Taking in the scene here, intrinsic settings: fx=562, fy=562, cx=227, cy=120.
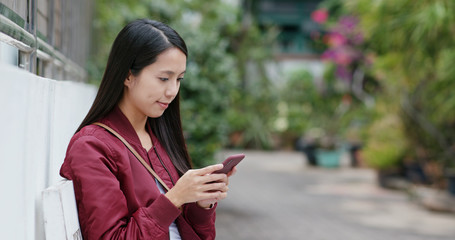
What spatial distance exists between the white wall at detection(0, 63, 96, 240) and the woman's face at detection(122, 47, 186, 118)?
29 cm

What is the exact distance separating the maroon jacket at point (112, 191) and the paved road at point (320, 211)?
4.43 metres

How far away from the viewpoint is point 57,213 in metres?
1.56

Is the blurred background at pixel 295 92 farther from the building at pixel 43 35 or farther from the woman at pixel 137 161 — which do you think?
the woman at pixel 137 161

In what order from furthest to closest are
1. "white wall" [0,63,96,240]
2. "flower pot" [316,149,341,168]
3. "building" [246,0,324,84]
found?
1. "building" [246,0,324,84]
2. "flower pot" [316,149,341,168]
3. "white wall" [0,63,96,240]

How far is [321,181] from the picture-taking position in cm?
1141

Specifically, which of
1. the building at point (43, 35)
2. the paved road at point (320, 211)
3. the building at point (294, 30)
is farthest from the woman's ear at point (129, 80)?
the building at point (294, 30)

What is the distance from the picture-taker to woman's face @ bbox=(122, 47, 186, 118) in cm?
181

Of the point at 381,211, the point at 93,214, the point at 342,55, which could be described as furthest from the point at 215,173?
the point at 342,55

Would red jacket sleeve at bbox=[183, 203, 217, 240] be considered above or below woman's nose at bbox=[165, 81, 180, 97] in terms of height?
below

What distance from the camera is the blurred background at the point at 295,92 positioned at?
13.0 ft

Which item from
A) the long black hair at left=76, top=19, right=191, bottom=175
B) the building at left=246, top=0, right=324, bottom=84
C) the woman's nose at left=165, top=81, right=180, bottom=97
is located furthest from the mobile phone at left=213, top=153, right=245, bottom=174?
the building at left=246, top=0, right=324, bottom=84

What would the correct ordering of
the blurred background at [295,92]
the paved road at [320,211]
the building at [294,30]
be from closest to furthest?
the blurred background at [295,92] < the paved road at [320,211] < the building at [294,30]

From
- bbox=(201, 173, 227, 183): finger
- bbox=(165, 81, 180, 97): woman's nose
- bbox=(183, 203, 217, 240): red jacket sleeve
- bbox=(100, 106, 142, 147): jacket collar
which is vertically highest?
bbox=(165, 81, 180, 97): woman's nose

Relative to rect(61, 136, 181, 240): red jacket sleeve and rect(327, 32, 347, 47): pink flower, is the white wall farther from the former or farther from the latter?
rect(327, 32, 347, 47): pink flower
